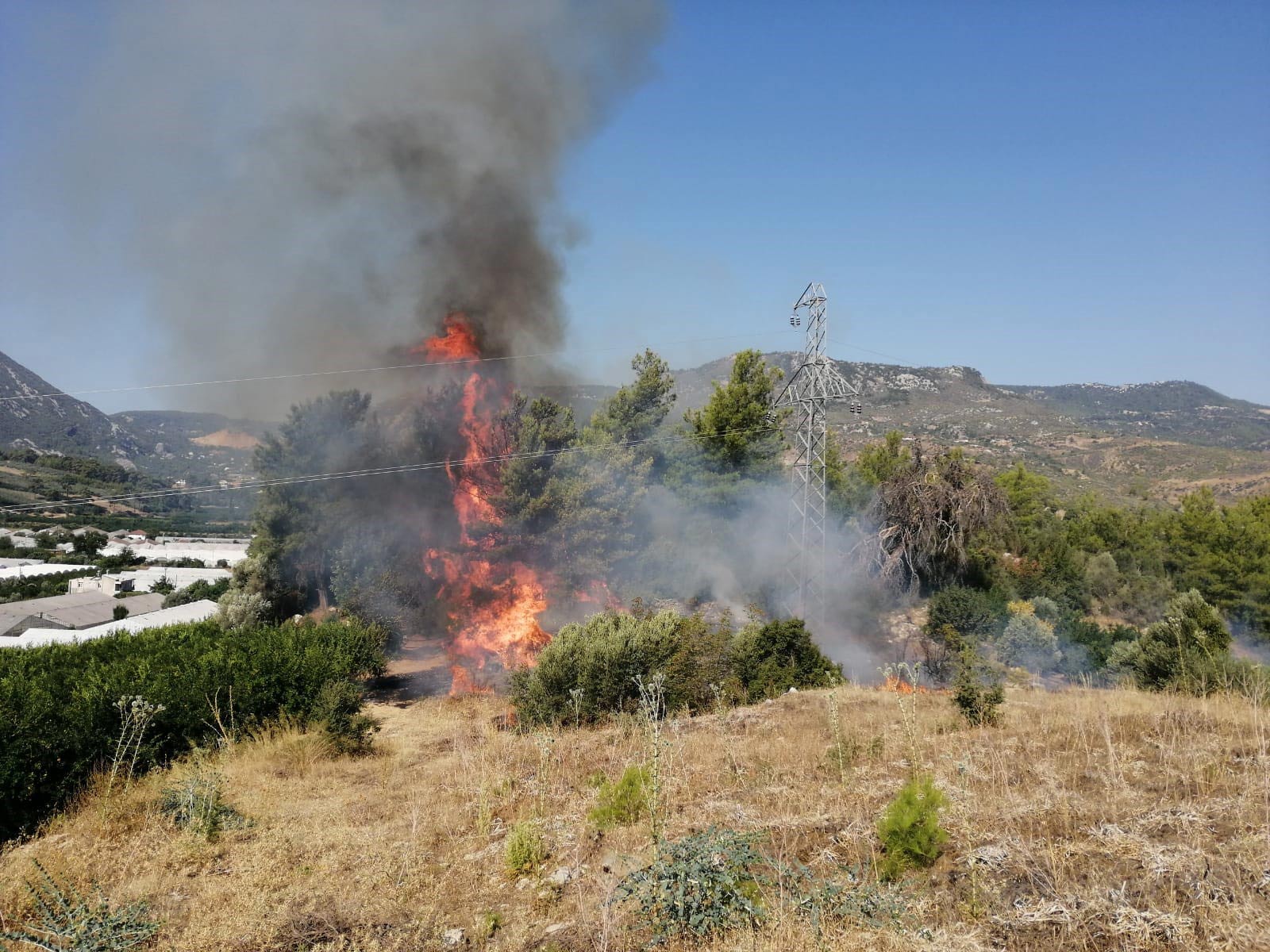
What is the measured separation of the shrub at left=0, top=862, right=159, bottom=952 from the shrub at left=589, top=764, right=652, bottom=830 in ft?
12.0

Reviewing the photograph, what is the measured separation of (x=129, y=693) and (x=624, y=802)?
25.8 ft

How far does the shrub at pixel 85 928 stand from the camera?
4344 mm

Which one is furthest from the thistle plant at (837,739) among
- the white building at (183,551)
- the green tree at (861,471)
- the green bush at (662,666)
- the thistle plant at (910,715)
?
the white building at (183,551)

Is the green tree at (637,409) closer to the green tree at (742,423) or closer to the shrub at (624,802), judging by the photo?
the green tree at (742,423)

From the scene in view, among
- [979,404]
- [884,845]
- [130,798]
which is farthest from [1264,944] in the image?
[979,404]

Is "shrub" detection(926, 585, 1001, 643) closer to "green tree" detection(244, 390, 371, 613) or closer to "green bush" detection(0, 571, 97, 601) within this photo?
"green tree" detection(244, 390, 371, 613)

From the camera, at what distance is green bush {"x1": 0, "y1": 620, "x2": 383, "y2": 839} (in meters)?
7.94

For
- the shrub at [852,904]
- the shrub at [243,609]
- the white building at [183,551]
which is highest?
the shrub at [852,904]

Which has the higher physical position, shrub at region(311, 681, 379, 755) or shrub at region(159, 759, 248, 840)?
shrub at region(159, 759, 248, 840)

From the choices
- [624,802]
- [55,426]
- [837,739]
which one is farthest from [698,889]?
[55,426]

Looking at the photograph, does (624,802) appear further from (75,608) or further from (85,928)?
(75,608)

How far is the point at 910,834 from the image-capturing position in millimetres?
4719

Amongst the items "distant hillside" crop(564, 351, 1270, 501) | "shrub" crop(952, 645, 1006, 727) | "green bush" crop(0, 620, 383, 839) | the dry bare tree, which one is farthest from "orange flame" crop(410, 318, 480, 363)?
"shrub" crop(952, 645, 1006, 727)

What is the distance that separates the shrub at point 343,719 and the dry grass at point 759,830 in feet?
2.36
